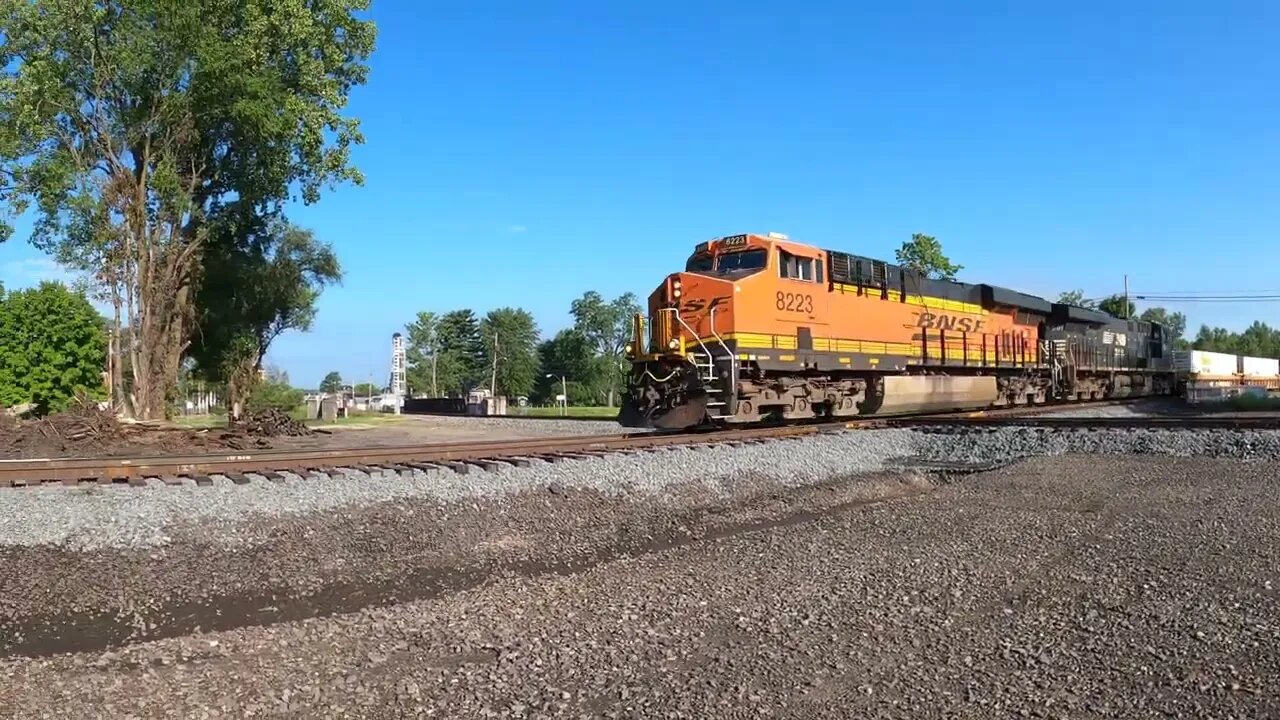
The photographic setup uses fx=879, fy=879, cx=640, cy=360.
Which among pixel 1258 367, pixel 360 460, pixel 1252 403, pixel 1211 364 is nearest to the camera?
pixel 360 460

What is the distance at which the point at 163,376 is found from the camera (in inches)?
876

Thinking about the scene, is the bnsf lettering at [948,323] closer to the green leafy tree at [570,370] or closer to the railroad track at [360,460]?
the railroad track at [360,460]

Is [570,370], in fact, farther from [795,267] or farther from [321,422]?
[795,267]

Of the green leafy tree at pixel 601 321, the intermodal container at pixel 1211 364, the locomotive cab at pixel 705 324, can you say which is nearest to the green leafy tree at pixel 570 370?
the green leafy tree at pixel 601 321

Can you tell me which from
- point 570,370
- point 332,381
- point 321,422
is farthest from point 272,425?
point 332,381

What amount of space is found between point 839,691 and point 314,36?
22447 millimetres

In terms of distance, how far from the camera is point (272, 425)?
18094 millimetres

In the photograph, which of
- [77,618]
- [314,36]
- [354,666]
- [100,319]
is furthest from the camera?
[100,319]

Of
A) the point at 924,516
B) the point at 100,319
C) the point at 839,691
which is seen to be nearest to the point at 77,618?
the point at 839,691

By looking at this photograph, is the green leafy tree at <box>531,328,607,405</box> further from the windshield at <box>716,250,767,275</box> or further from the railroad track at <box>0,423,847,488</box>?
the railroad track at <box>0,423,847,488</box>

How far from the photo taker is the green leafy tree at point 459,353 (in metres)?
102

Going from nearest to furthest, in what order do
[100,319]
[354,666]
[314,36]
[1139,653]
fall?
1. [1139,653]
2. [354,666]
3. [314,36]
4. [100,319]

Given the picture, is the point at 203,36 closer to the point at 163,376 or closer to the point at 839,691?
the point at 163,376

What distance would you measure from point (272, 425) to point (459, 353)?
298 ft
